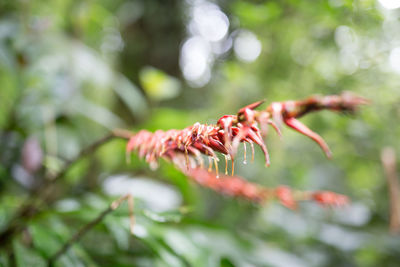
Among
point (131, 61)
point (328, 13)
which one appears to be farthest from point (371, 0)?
point (131, 61)

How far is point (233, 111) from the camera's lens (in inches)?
41.0

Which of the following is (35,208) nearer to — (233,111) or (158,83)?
(158,83)

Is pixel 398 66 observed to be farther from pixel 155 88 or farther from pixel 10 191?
pixel 10 191

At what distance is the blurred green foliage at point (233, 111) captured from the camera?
74 cm

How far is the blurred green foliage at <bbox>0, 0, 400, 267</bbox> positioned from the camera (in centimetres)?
74

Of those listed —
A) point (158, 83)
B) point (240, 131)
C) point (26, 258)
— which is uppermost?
point (158, 83)

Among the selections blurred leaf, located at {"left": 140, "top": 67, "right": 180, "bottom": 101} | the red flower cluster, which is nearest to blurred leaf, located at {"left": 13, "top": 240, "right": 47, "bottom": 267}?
the red flower cluster

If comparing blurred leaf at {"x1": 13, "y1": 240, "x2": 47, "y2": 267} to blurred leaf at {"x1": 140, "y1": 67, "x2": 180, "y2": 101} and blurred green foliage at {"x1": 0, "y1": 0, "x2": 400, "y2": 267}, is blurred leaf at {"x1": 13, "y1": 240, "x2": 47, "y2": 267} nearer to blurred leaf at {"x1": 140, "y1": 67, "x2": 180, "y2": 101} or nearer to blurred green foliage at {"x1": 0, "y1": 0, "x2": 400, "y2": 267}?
blurred green foliage at {"x1": 0, "y1": 0, "x2": 400, "y2": 267}

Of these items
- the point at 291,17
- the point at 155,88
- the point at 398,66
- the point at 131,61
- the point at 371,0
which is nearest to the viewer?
the point at 371,0

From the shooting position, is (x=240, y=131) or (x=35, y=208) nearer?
(x=240, y=131)

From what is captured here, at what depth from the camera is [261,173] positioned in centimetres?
111

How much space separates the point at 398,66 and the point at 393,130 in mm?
182

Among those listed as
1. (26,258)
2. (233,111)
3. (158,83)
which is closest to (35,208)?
(26,258)

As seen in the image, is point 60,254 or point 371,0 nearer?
point 60,254
